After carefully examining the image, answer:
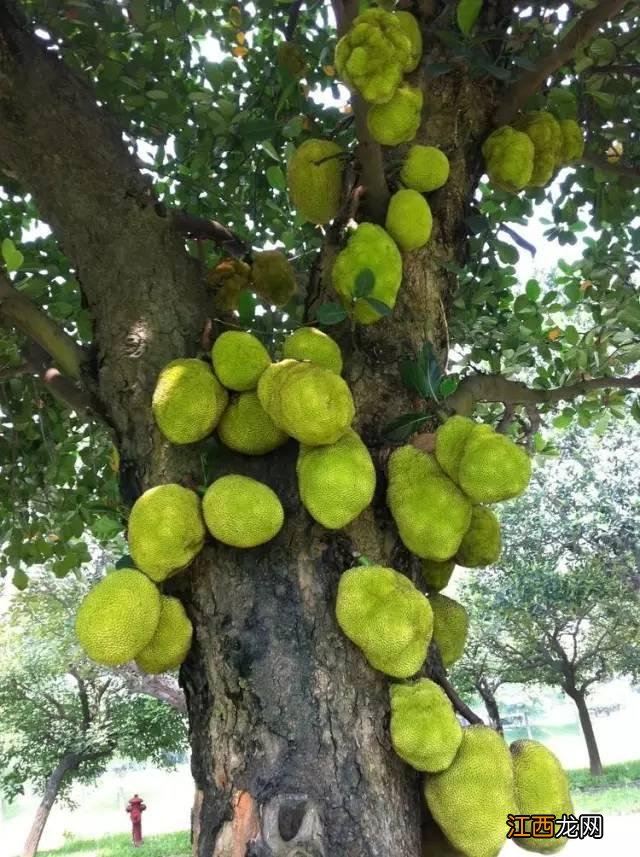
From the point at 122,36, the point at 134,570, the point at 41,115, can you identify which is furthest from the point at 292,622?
the point at 122,36

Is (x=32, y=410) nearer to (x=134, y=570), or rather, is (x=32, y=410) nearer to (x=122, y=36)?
(x=122, y=36)

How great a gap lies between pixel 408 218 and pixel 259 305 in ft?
1.97

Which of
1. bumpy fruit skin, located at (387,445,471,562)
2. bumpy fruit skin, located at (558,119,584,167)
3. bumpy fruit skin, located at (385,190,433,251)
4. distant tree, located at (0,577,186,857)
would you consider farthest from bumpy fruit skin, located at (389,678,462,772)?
distant tree, located at (0,577,186,857)

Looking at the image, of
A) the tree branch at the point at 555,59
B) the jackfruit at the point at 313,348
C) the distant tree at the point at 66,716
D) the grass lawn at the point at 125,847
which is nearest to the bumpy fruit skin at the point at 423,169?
the tree branch at the point at 555,59

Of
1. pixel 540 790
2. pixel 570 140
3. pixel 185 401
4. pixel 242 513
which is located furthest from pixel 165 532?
pixel 570 140

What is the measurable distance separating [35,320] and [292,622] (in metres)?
0.84

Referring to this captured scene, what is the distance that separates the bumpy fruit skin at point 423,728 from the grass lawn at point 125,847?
30.0 ft

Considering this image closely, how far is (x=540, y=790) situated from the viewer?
1143mm

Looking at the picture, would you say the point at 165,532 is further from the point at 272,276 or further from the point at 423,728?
the point at 272,276

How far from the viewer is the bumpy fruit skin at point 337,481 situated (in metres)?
1.15

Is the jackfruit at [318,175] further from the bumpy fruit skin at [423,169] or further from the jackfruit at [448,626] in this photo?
the jackfruit at [448,626]

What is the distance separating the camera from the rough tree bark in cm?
99

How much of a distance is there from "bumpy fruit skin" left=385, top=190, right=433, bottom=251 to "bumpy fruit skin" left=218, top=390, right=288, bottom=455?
0.45m

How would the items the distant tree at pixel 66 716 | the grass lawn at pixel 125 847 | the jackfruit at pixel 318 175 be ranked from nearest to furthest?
the jackfruit at pixel 318 175 → the grass lawn at pixel 125 847 → the distant tree at pixel 66 716
